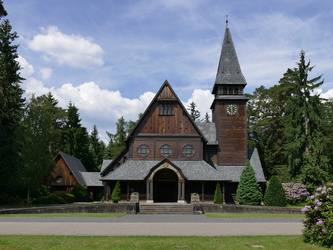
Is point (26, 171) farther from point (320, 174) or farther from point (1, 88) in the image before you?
point (320, 174)

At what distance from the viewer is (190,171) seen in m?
35.7

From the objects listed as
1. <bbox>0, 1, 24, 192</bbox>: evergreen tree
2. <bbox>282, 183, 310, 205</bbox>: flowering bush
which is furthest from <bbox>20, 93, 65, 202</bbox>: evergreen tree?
<bbox>282, 183, 310, 205</bbox>: flowering bush

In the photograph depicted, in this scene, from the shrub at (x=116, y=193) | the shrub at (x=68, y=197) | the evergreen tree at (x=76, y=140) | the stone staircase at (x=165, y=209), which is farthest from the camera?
the evergreen tree at (x=76, y=140)

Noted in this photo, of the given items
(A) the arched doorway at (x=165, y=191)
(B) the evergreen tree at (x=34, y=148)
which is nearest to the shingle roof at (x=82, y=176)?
(B) the evergreen tree at (x=34, y=148)

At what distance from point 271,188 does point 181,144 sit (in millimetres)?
10301

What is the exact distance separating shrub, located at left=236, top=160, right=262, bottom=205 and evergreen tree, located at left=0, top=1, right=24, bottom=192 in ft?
73.7

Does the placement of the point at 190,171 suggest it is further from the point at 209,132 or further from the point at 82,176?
the point at 82,176

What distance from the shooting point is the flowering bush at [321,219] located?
434 inches

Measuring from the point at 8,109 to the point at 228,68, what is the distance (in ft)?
82.5

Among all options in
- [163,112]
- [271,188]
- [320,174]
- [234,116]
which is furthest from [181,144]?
[320,174]

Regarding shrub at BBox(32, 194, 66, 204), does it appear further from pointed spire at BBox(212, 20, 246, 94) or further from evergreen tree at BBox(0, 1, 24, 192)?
pointed spire at BBox(212, 20, 246, 94)

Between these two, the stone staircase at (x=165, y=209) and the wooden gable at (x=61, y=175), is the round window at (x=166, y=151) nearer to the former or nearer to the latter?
the stone staircase at (x=165, y=209)

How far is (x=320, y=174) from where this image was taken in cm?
3588

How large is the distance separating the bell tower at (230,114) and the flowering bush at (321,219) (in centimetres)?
2665
